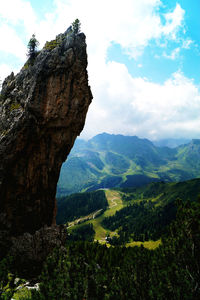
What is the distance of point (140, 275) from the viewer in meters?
29.4

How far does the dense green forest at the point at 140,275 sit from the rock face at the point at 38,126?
1483cm

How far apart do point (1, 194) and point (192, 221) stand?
3758cm

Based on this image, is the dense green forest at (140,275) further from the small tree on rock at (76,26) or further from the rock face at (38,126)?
the small tree on rock at (76,26)

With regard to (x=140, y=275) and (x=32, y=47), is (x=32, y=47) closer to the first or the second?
(x=32, y=47)

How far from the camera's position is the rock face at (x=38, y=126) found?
3816cm

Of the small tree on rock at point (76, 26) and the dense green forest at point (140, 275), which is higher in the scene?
the small tree on rock at point (76, 26)

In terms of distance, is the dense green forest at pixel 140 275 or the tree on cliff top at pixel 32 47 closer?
the dense green forest at pixel 140 275

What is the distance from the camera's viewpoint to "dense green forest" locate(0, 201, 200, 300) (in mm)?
20766

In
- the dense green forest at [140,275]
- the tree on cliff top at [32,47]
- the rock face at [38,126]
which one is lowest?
the dense green forest at [140,275]

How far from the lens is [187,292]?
22.2 metres

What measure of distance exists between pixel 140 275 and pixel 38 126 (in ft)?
115

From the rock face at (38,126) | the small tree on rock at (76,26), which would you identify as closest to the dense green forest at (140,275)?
the rock face at (38,126)

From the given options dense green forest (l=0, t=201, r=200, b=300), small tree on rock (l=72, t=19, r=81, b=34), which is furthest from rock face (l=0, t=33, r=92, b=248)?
dense green forest (l=0, t=201, r=200, b=300)

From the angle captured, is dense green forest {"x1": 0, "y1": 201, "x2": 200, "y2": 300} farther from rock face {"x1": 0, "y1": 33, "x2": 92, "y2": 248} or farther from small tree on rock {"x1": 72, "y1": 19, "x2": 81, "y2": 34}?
small tree on rock {"x1": 72, "y1": 19, "x2": 81, "y2": 34}
